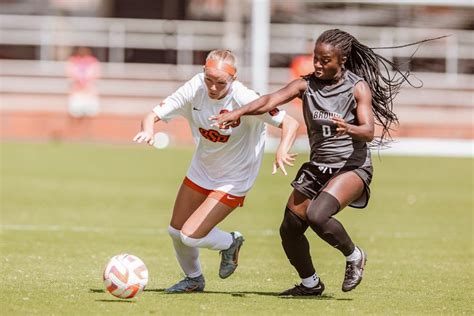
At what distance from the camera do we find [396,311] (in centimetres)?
895

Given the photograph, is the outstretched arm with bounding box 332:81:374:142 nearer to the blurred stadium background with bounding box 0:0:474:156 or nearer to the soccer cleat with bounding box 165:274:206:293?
the soccer cleat with bounding box 165:274:206:293

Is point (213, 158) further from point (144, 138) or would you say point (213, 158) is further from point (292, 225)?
point (292, 225)

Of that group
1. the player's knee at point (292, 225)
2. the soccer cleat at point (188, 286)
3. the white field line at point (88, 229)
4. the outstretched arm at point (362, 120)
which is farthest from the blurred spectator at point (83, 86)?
the outstretched arm at point (362, 120)

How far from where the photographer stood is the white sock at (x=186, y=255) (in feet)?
32.2

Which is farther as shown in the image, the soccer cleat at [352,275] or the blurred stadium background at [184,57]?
the blurred stadium background at [184,57]

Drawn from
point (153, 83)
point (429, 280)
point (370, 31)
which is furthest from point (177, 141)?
point (429, 280)

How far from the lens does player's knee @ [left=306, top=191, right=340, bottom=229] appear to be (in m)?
9.05

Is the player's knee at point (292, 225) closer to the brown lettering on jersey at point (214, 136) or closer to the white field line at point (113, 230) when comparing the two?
the brown lettering on jersey at point (214, 136)

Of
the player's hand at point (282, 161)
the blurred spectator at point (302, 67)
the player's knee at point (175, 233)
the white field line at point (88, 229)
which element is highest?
the player's hand at point (282, 161)

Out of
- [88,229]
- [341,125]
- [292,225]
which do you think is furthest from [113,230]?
[341,125]

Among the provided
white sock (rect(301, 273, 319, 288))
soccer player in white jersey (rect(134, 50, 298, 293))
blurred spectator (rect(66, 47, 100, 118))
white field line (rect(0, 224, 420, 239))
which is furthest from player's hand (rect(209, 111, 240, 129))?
blurred spectator (rect(66, 47, 100, 118))

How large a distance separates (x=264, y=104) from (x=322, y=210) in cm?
97

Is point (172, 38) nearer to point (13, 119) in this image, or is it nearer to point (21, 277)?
point (13, 119)

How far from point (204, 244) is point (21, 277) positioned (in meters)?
1.89
